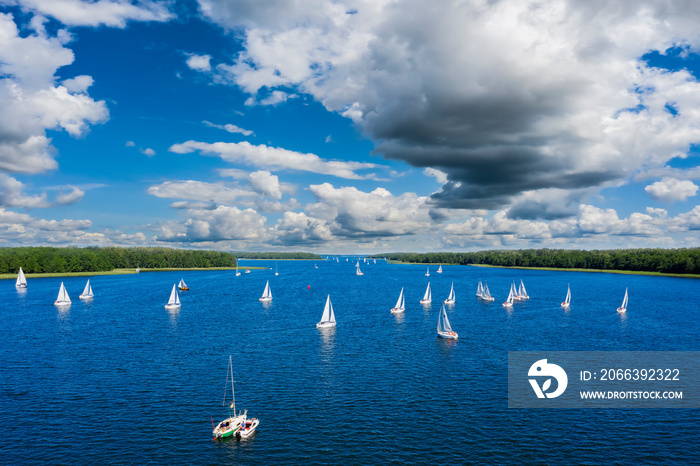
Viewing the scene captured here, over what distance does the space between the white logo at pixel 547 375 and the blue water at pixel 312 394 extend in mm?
5851

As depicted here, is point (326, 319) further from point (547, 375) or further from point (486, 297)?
point (486, 297)

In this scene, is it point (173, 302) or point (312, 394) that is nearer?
point (312, 394)

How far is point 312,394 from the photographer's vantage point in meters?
60.6

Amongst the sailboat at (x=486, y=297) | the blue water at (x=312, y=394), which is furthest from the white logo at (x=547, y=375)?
the sailboat at (x=486, y=297)

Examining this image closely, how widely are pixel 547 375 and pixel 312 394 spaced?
141 feet

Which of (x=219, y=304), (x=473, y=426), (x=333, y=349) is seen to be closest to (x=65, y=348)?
(x=333, y=349)

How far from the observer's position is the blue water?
1743 inches

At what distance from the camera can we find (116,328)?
111125mm

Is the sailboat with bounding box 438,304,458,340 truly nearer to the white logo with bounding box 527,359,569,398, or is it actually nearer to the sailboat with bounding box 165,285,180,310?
the white logo with bounding box 527,359,569,398

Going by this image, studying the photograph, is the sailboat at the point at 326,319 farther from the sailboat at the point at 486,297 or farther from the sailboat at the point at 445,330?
the sailboat at the point at 486,297

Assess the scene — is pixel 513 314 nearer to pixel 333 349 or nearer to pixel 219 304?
pixel 333 349

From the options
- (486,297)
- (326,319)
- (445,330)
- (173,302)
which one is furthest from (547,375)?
(173,302)

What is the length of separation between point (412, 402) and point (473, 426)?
33.1ft

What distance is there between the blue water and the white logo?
5851 millimetres
